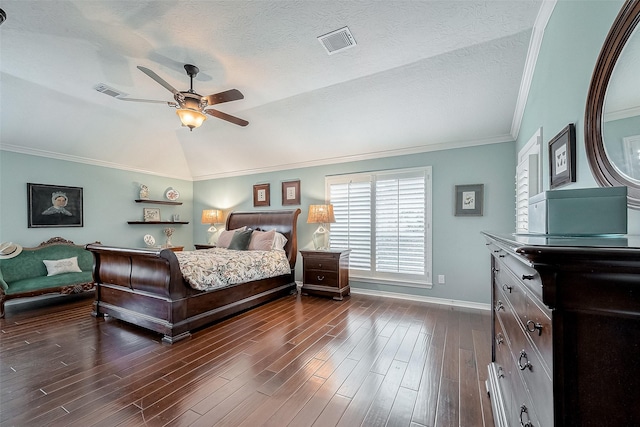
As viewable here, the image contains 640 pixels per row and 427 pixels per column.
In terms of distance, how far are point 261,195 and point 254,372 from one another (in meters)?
3.92

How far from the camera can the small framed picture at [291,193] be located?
17.1ft

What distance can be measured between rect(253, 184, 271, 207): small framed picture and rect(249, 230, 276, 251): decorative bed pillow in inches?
38.0

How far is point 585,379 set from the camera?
594mm

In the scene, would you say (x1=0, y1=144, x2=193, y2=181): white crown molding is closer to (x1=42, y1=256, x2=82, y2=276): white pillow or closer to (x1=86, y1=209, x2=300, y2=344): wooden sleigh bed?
(x1=42, y1=256, x2=82, y2=276): white pillow

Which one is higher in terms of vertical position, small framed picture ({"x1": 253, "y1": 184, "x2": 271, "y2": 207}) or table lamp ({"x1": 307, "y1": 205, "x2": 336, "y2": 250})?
small framed picture ({"x1": 253, "y1": 184, "x2": 271, "y2": 207})

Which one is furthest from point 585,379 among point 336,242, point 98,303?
point 98,303

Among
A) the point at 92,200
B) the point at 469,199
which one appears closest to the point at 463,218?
the point at 469,199

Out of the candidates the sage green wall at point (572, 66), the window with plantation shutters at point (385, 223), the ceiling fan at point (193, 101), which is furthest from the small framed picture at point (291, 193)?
the sage green wall at point (572, 66)

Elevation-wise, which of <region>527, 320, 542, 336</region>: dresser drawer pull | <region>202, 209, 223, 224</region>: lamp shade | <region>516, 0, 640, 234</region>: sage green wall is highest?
<region>516, 0, 640, 234</region>: sage green wall

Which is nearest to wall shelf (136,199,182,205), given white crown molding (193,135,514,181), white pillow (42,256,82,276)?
white crown molding (193,135,514,181)

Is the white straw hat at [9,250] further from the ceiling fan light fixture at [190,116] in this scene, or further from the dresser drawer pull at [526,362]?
the dresser drawer pull at [526,362]

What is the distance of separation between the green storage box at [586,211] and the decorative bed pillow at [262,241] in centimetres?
406

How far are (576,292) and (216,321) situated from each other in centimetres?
350

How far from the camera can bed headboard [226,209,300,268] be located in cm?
488
